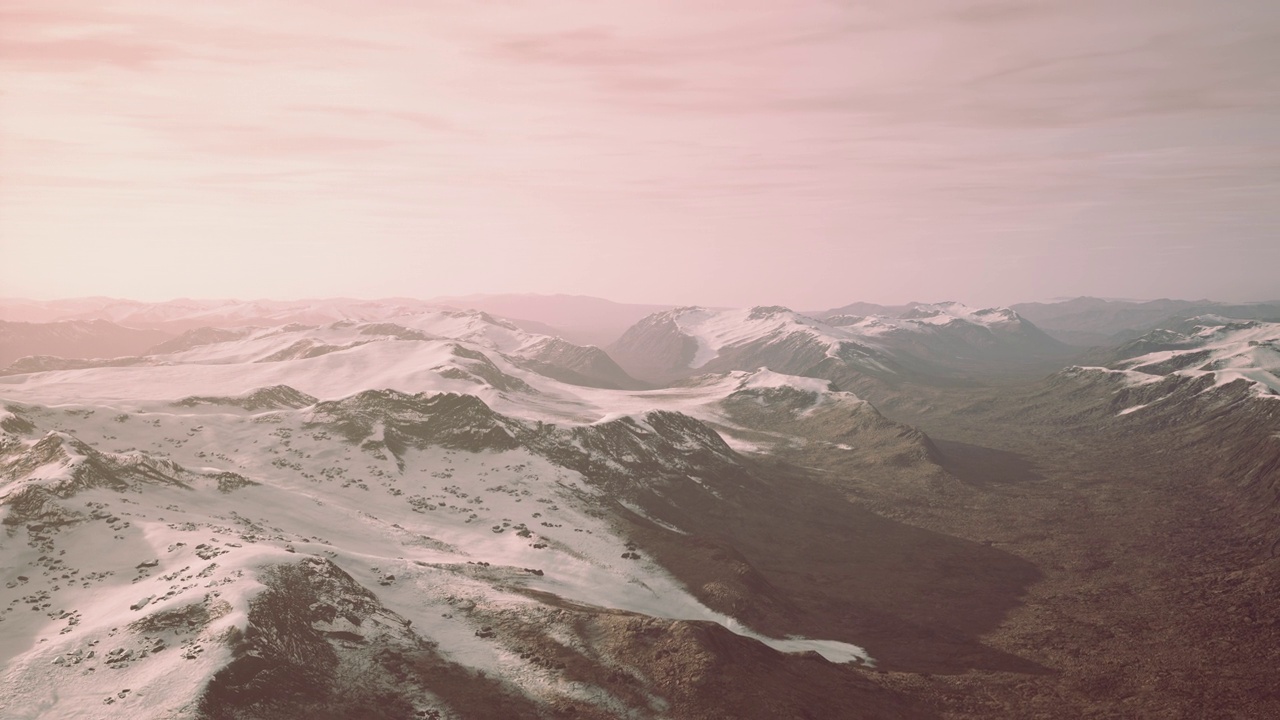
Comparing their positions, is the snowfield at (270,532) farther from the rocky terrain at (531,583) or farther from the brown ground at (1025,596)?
the brown ground at (1025,596)

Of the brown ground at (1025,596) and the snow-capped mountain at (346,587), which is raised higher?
the snow-capped mountain at (346,587)

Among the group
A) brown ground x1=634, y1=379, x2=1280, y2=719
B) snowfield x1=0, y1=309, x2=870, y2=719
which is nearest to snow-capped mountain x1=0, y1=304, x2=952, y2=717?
snowfield x1=0, y1=309, x2=870, y2=719

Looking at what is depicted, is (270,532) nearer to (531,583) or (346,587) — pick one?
(346,587)

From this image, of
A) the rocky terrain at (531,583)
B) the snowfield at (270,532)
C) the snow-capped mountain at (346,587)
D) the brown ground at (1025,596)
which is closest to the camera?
the snow-capped mountain at (346,587)

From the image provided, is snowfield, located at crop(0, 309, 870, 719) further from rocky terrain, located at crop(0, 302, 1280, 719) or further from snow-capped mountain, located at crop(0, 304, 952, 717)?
rocky terrain, located at crop(0, 302, 1280, 719)

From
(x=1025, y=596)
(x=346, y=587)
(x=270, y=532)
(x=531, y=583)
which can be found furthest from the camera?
(x=1025, y=596)

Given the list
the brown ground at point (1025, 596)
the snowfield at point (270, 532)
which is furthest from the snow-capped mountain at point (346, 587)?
the brown ground at point (1025, 596)

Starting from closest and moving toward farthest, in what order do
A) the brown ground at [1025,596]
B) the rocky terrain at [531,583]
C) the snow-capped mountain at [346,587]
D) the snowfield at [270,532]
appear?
the snow-capped mountain at [346,587]
the snowfield at [270,532]
the rocky terrain at [531,583]
the brown ground at [1025,596]

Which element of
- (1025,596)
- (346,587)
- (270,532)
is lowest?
(1025,596)

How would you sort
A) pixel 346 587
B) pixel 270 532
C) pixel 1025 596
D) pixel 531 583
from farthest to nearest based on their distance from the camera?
pixel 1025 596 → pixel 531 583 → pixel 270 532 → pixel 346 587

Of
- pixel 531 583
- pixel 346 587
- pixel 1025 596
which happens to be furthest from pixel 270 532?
pixel 1025 596

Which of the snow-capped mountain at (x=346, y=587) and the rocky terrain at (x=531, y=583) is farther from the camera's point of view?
the rocky terrain at (x=531, y=583)
